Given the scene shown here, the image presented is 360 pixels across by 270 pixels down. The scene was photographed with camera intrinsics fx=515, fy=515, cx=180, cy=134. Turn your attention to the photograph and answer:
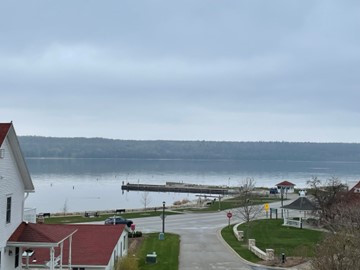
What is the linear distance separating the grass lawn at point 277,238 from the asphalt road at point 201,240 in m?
1.01

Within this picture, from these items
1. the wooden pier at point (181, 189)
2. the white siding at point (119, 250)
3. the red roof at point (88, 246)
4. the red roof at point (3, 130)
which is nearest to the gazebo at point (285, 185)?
the wooden pier at point (181, 189)

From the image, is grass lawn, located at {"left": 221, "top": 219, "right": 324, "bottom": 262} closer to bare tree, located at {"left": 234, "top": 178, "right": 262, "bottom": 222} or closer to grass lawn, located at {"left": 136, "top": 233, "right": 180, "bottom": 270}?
bare tree, located at {"left": 234, "top": 178, "right": 262, "bottom": 222}

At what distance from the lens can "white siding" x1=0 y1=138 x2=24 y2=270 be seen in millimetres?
24547

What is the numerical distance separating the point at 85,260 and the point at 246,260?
12651 mm

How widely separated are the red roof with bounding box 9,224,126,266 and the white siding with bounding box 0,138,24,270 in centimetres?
159

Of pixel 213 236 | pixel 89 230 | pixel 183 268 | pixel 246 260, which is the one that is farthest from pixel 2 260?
pixel 213 236

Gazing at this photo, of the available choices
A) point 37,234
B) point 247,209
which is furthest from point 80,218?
point 37,234

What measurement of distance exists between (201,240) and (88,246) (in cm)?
1647

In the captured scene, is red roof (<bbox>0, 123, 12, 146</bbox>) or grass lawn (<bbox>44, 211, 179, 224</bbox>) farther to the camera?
grass lawn (<bbox>44, 211, 179, 224</bbox>)

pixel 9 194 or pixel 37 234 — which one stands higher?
pixel 9 194

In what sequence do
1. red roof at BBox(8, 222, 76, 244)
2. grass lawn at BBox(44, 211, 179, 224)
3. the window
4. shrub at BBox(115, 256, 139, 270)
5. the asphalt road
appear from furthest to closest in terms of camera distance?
1. grass lawn at BBox(44, 211, 179, 224)
2. the asphalt road
3. shrub at BBox(115, 256, 139, 270)
4. red roof at BBox(8, 222, 76, 244)
5. the window

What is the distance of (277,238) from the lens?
47750 mm

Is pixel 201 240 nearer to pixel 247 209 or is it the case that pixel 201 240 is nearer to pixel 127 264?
pixel 247 209

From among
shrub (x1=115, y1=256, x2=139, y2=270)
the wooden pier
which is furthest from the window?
the wooden pier
